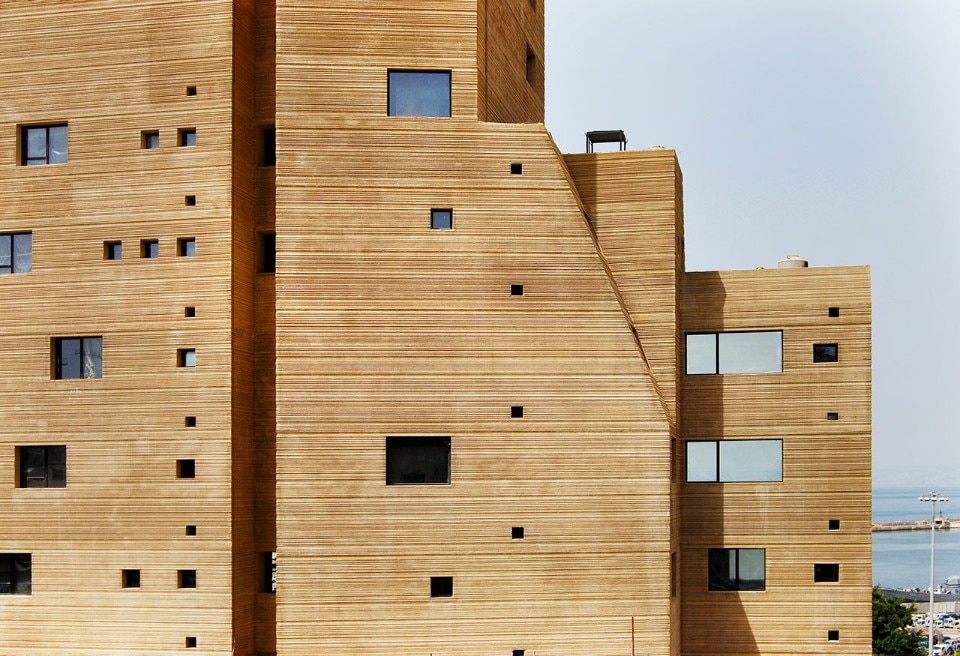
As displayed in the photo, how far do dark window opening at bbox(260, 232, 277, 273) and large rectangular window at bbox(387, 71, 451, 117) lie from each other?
4.09 m

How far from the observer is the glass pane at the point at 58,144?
75.9ft

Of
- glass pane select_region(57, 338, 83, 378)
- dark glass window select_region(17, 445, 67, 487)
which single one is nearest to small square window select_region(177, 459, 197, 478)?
dark glass window select_region(17, 445, 67, 487)

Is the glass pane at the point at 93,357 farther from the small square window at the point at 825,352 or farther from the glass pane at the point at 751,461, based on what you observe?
the small square window at the point at 825,352

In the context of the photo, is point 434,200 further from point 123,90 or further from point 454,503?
point 123,90

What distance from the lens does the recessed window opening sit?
2264 centimetres

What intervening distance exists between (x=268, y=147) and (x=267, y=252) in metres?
2.06

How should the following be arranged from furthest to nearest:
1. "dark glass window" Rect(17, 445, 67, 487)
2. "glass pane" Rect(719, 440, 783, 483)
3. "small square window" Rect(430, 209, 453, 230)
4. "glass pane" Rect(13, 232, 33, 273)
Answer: "glass pane" Rect(719, 440, 783, 483), "glass pane" Rect(13, 232, 33, 273), "dark glass window" Rect(17, 445, 67, 487), "small square window" Rect(430, 209, 453, 230)

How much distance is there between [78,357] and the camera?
2278 cm

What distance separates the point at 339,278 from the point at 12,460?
24.1 feet

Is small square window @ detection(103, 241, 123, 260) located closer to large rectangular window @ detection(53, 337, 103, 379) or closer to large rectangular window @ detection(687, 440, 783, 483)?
large rectangular window @ detection(53, 337, 103, 379)

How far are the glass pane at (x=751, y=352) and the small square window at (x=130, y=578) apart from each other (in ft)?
38.4

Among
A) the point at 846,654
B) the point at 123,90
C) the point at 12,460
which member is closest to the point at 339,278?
the point at 123,90

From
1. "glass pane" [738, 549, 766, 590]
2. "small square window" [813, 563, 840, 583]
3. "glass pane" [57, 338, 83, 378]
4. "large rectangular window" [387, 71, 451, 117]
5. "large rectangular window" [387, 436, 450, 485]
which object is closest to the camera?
"large rectangular window" [387, 436, 450, 485]

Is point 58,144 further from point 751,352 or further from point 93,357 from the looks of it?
point 751,352
